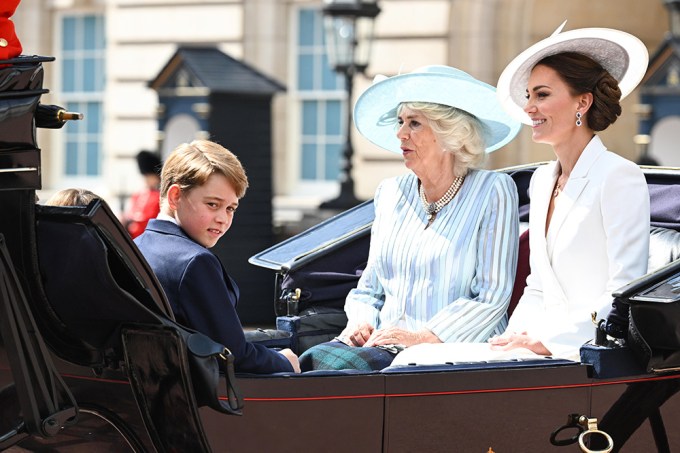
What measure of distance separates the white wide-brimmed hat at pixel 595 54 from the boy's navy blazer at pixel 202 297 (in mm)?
1137

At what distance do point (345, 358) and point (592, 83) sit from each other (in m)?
1.04

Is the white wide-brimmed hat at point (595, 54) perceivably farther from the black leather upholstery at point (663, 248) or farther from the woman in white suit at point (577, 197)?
the black leather upholstery at point (663, 248)

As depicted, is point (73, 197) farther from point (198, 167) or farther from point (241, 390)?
point (241, 390)

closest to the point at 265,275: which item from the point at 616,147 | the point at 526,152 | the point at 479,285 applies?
the point at 526,152

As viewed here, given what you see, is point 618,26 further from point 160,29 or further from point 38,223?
point 38,223

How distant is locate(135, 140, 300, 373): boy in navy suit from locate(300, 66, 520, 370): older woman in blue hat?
57 cm

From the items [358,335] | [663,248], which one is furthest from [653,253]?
[358,335]

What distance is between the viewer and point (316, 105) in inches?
494

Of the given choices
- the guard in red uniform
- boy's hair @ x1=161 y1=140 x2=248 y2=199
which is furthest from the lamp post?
boy's hair @ x1=161 y1=140 x2=248 y2=199

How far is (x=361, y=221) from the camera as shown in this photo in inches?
173

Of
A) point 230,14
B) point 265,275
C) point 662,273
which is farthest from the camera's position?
point 230,14

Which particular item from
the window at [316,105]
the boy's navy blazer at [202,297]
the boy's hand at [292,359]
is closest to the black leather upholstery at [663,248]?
the boy's hand at [292,359]

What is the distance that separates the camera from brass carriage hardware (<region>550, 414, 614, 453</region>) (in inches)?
123

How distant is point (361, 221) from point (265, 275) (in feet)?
15.8
